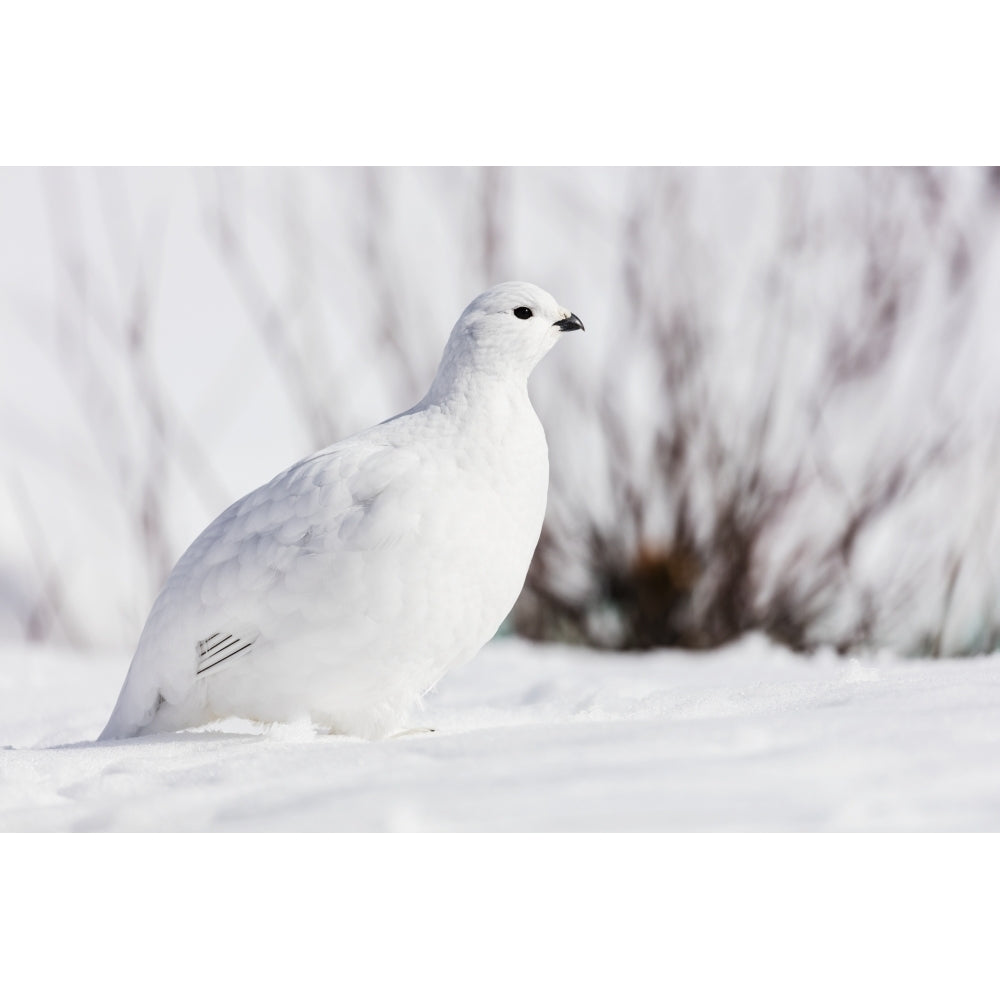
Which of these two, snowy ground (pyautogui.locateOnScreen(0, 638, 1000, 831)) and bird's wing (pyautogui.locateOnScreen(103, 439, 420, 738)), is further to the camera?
bird's wing (pyautogui.locateOnScreen(103, 439, 420, 738))

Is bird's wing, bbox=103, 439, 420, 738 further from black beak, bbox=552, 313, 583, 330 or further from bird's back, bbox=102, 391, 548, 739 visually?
black beak, bbox=552, 313, 583, 330

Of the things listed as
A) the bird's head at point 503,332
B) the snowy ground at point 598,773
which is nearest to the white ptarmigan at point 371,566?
the bird's head at point 503,332

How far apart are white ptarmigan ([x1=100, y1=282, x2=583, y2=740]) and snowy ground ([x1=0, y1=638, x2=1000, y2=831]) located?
0.13 m

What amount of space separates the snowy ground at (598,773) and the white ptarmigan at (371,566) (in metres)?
0.13

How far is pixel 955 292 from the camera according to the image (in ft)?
13.8

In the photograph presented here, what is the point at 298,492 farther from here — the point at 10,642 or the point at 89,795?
the point at 10,642

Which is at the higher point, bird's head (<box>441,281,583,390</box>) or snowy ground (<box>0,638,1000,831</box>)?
bird's head (<box>441,281,583,390</box>)

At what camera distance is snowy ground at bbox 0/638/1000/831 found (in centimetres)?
159

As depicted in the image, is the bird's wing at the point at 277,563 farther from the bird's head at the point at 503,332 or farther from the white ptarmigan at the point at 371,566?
the bird's head at the point at 503,332

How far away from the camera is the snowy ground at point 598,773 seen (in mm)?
1587

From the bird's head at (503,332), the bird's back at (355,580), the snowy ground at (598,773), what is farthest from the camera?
Answer: the bird's head at (503,332)

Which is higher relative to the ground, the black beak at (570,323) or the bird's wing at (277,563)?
the black beak at (570,323)

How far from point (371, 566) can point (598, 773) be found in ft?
2.42

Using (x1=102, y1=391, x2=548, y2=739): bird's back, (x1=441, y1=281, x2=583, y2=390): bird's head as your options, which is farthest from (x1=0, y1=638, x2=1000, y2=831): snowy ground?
(x1=441, y1=281, x2=583, y2=390): bird's head
